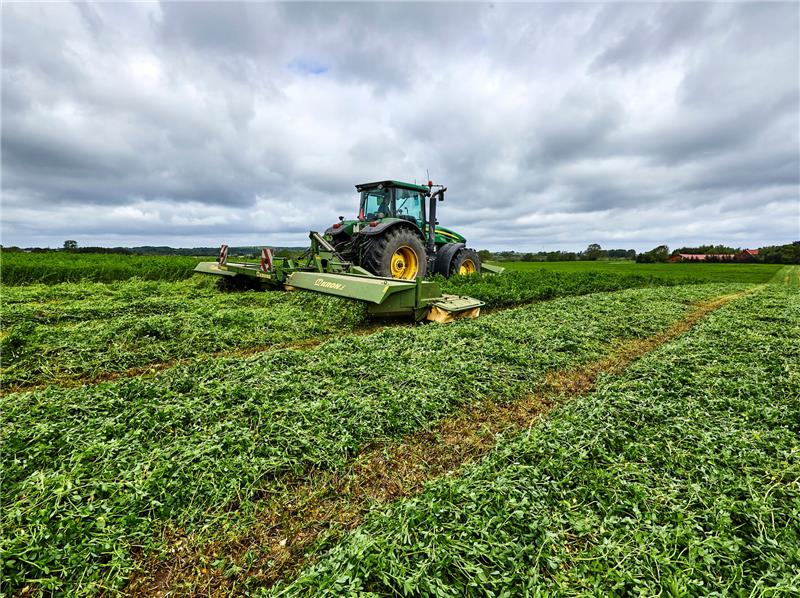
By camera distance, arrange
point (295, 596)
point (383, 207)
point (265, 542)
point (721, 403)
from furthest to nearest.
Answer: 1. point (383, 207)
2. point (721, 403)
3. point (265, 542)
4. point (295, 596)

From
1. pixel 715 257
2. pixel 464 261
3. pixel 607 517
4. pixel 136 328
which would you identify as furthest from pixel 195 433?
pixel 715 257

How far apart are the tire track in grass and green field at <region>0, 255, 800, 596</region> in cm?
1

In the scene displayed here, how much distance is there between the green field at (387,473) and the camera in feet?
5.61

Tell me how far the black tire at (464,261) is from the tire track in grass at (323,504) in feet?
24.5

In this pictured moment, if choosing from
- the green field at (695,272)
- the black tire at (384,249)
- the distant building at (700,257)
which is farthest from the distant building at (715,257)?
the black tire at (384,249)

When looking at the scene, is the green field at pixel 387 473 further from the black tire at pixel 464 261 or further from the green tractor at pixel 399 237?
the black tire at pixel 464 261

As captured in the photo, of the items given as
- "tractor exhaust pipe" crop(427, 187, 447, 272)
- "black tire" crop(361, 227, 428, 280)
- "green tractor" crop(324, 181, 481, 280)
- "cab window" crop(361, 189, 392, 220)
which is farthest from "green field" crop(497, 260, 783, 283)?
"black tire" crop(361, 227, 428, 280)

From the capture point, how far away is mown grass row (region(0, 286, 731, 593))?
1.82 meters

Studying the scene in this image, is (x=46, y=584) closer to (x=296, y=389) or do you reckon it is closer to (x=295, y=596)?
(x=295, y=596)

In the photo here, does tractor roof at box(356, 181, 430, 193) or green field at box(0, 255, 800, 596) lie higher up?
tractor roof at box(356, 181, 430, 193)

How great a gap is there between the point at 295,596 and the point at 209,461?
1.08 metres

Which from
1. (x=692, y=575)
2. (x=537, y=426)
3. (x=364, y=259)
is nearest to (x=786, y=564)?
(x=692, y=575)

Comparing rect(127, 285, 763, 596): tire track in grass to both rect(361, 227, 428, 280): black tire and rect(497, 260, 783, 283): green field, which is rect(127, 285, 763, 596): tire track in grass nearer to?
rect(361, 227, 428, 280): black tire

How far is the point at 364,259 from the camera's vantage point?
8.10m
